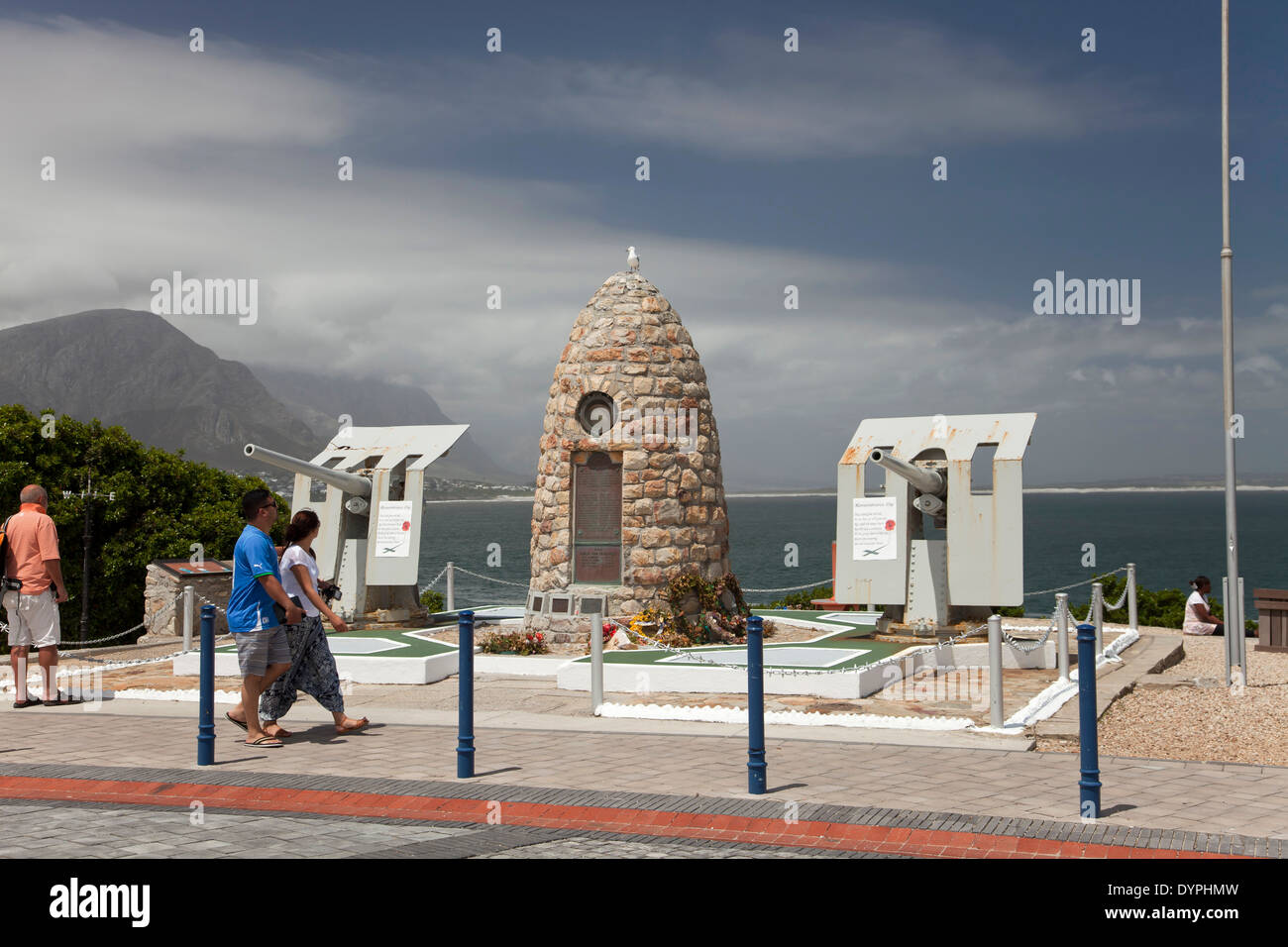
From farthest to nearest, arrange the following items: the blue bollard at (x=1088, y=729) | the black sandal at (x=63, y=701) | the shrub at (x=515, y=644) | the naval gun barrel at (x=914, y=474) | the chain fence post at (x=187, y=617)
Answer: the shrub at (x=515, y=644) < the chain fence post at (x=187, y=617) < the naval gun barrel at (x=914, y=474) < the black sandal at (x=63, y=701) < the blue bollard at (x=1088, y=729)

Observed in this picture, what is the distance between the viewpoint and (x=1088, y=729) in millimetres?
6801

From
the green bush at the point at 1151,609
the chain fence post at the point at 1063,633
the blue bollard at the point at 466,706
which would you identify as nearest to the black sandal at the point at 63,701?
the blue bollard at the point at 466,706

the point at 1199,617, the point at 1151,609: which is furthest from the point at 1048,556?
the point at 1199,617

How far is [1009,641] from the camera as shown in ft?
43.5

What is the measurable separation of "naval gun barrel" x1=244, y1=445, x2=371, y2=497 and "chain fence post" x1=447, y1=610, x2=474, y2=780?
29.8 feet

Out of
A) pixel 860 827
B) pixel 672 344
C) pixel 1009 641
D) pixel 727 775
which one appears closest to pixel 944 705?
pixel 1009 641

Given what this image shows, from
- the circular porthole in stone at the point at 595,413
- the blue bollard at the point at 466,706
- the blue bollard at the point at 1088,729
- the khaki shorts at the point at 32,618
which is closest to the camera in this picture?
the blue bollard at the point at 1088,729

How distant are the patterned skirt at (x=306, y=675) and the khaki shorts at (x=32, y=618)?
2.88 m

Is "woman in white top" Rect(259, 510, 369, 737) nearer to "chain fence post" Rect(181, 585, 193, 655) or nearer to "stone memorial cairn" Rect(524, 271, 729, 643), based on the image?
"chain fence post" Rect(181, 585, 193, 655)

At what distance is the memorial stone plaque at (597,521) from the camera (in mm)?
16547

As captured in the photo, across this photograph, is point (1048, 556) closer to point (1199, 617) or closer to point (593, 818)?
point (1199, 617)

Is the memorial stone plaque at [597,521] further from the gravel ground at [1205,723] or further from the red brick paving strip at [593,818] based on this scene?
the red brick paving strip at [593,818]
